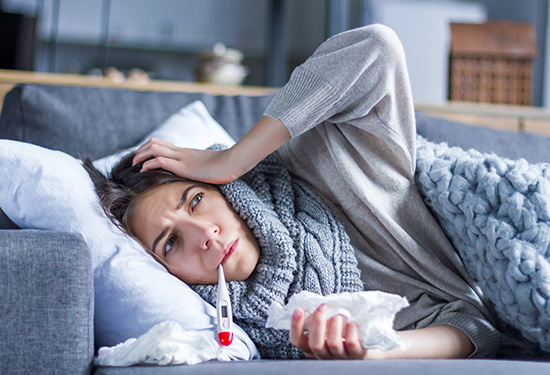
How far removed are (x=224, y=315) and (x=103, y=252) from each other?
23 cm

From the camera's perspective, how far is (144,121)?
139cm

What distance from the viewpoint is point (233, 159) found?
1.03 metres

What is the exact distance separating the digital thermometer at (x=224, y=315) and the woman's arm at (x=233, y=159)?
7.9 inches

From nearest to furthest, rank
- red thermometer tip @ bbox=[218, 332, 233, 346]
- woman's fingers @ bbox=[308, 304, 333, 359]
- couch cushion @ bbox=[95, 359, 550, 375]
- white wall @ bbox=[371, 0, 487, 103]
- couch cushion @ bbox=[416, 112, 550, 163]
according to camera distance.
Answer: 1. couch cushion @ bbox=[95, 359, 550, 375]
2. woman's fingers @ bbox=[308, 304, 333, 359]
3. red thermometer tip @ bbox=[218, 332, 233, 346]
4. couch cushion @ bbox=[416, 112, 550, 163]
5. white wall @ bbox=[371, 0, 487, 103]

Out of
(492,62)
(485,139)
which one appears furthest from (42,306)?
(492,62)

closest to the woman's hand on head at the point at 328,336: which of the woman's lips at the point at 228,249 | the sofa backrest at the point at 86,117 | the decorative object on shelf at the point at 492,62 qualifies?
the woman's lips at the point at 228,249

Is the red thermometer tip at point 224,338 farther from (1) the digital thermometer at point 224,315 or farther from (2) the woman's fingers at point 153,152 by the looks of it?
(2) the woman's fingers at point 153,152

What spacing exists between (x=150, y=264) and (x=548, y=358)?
71cm

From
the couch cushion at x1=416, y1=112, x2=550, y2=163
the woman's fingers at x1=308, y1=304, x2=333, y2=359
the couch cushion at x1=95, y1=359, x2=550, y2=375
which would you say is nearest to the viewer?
the couch cushion at x1=95, y1=359, x2=550, y2=375

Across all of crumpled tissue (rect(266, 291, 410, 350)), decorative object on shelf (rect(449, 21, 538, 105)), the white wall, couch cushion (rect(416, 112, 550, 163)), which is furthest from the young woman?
the white wall

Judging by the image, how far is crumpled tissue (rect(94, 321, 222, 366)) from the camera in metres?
0.75

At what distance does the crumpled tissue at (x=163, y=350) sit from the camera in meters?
0.75

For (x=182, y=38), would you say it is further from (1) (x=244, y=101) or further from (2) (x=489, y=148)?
(2) (x=489, y=148)

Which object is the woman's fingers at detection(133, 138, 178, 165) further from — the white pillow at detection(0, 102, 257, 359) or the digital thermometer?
the digital thermometer
